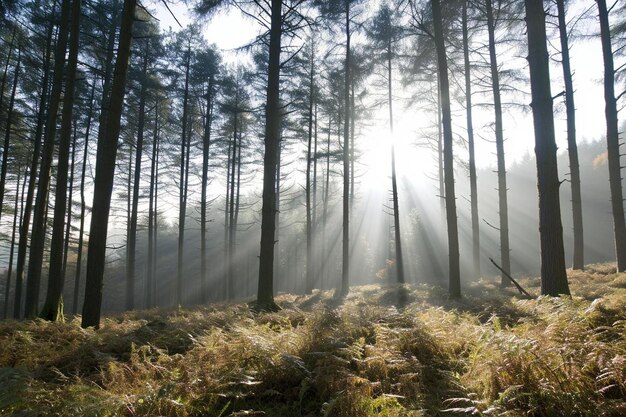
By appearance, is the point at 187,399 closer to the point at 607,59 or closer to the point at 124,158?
the point at 607,59

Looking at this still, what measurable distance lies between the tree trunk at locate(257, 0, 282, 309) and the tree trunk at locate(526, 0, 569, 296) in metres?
5.97

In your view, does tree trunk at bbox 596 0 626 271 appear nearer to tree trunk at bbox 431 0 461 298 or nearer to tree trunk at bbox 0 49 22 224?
tree trunk at bbox 431 0 461 298

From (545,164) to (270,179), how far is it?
6267mm

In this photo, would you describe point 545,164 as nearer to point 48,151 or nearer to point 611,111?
point 611,111

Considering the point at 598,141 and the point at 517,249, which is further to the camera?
the point at 598,141

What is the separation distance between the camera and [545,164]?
676 centimetres

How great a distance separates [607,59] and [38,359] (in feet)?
56.9

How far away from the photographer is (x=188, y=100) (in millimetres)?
19266

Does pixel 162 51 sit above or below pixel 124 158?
above

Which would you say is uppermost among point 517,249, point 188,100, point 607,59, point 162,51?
point 162,51

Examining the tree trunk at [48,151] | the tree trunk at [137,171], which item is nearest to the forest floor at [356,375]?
the tree trunk at [48,151]

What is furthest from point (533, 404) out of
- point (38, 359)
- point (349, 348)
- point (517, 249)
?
point (517, 249)

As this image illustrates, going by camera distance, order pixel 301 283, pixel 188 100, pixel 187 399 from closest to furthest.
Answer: pixel 187 399
pixel 188 100
pixel 301 283

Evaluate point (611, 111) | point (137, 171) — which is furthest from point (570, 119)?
point (137, 171)
